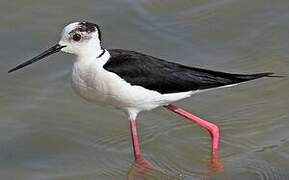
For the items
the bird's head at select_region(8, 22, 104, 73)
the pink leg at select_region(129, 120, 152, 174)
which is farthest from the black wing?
the pink leg at select_region(129, 120, 152, 174)

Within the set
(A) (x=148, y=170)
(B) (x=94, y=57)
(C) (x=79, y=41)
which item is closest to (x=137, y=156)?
(A) (x=148, y=170)

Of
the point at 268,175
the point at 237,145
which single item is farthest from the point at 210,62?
the point at 268,175

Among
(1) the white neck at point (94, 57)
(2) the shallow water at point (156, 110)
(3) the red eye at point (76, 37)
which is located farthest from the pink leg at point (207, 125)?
(3) the red eye at point (76, 37)

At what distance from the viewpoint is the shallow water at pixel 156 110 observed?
6770 mm

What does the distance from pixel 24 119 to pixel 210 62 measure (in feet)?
6.19

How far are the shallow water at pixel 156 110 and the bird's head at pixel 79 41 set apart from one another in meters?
0.87

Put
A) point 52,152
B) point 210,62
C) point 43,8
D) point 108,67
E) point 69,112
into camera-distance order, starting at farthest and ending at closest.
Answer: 1. point 43,8
2. point 210,62
3. point 69,112
4. point 52,152
5. point 108,67

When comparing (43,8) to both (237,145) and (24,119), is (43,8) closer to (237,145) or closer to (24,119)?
(24,119)

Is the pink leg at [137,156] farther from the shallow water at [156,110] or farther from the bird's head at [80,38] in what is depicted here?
the bird's head at [80,38]

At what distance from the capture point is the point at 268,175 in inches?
257

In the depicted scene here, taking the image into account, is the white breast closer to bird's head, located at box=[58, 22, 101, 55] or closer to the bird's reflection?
bird's head, located at box=[58, 22, 101, 55]

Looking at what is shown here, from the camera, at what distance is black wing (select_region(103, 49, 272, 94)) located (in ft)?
21.2

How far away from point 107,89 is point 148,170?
75cm

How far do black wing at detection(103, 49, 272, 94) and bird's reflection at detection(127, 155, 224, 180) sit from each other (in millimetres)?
597
